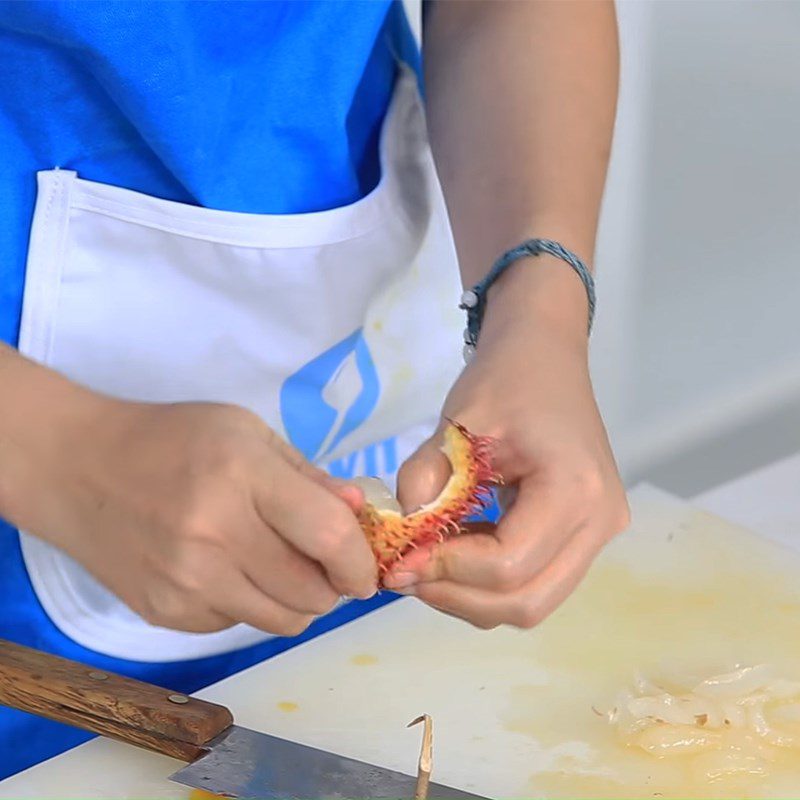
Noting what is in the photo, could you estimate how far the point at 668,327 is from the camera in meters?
1.53

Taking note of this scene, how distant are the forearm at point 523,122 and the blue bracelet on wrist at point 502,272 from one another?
16mm

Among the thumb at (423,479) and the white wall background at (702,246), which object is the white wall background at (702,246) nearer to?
the white wall background at (702,246)

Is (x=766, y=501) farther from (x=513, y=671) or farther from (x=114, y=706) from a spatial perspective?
(x=114, y=706)

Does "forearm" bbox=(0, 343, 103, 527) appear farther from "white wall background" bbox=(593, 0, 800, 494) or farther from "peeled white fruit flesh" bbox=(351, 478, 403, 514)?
"white wall background" bbox=(593, 0, 800, 494)

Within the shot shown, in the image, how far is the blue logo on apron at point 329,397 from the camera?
2.48 feet

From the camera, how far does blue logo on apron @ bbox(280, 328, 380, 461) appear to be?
2.48 feet

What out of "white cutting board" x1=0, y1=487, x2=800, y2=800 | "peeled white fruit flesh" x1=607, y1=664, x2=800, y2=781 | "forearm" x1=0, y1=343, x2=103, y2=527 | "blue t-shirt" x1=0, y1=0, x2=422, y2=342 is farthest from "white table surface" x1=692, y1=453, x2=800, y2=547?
"forearm" x1=0, y1=343, x2=103, y2=527

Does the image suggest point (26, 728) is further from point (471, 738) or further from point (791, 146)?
point (791, 146)

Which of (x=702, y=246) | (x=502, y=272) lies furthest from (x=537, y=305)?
(x=702, y=246)

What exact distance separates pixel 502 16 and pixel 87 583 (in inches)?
15.9

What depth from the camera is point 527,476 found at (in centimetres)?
58

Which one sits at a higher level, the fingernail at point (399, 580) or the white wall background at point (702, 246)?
the white wall background at point (702, 246)

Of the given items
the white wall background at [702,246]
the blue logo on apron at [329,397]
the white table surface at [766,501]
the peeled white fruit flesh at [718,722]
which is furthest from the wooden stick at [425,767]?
the white wall background at [702,246]

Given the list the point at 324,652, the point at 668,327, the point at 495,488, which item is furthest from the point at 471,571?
the point at 668,327
